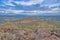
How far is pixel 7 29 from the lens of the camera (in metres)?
3.24

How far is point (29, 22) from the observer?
3.25 m

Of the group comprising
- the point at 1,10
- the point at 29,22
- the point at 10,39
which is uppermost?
the point at 1,10

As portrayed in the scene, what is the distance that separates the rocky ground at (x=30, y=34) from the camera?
3189 millimetres

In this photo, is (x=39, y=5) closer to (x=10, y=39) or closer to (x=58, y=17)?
(x=58, y=17)

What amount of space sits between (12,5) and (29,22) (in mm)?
393

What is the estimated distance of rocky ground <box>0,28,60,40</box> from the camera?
10.5 feet

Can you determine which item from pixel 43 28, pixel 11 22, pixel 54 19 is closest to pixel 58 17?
pixel 54 19

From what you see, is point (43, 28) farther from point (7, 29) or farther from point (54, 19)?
point (7, 29)

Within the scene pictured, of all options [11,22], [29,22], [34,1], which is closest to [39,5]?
[34,1]

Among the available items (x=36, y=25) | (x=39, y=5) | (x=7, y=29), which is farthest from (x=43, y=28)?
(x=7, y=29)

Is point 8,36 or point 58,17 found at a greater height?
point 58,17

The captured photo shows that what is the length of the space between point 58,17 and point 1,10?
927 millimetres

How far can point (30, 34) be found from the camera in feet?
10.5

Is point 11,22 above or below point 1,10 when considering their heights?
below
